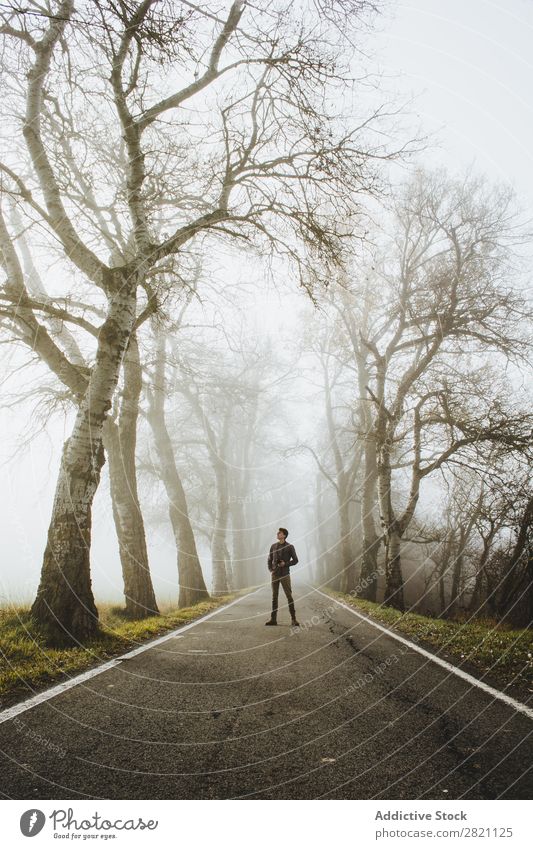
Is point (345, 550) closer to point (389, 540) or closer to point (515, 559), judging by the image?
point (389, 540)

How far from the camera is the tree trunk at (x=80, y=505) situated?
5266 mm

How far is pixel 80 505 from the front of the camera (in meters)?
5.62

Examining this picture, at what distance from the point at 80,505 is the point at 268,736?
3.91 meters

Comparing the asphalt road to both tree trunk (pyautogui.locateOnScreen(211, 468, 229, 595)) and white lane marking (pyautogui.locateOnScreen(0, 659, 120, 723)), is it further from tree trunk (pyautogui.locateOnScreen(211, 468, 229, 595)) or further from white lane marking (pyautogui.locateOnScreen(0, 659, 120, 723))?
tree trunk (pyautogui.locateOnScreen(211, 468, 229, 595))

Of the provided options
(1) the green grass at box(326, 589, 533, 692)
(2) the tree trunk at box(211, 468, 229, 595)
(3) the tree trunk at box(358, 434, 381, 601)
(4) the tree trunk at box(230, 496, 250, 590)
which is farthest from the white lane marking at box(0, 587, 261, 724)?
(4) the tree trunk at box(230, 496, 250, 590)

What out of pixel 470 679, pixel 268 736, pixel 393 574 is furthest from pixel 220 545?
pixel 268 736

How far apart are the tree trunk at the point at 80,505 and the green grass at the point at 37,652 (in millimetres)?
193

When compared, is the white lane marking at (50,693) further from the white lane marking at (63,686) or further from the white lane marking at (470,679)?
the white lane marking at (470,679)

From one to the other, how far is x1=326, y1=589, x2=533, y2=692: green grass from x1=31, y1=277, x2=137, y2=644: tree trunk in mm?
4683

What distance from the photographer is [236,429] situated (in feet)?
84.7
